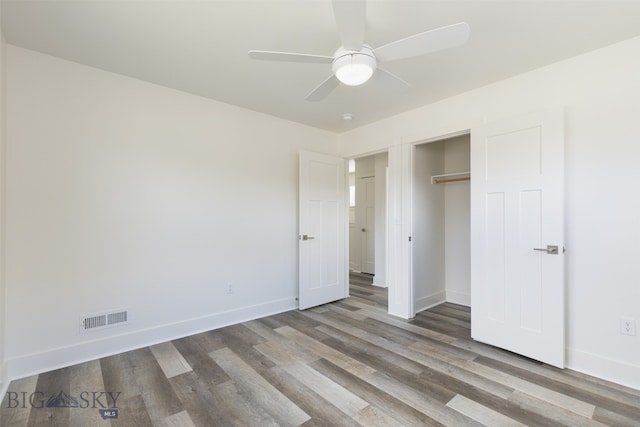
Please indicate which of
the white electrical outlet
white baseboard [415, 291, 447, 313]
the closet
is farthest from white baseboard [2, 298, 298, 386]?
the white electrical outlet

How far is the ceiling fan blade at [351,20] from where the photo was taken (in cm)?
133

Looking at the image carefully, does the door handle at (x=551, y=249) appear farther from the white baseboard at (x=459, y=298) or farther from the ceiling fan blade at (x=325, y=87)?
the ceiling fan blade at (x=325, y=87)

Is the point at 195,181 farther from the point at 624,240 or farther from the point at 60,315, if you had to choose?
the point at 624,240

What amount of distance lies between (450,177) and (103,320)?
4.21m

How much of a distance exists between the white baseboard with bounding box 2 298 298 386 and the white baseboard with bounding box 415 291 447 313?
73.1 inches

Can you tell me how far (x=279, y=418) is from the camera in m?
1.83

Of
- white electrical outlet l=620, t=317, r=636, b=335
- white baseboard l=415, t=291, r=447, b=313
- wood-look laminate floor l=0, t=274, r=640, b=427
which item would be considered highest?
white electrical outlet l=620, t=317, r=636, b=335

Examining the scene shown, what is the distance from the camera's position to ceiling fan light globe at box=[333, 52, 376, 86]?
171 cm

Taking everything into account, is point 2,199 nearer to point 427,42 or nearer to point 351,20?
point 351,20

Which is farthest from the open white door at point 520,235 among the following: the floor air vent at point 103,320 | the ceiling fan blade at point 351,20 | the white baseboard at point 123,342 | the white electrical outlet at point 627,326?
the floor air vent at point 103,320

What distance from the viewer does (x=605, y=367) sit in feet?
7.32

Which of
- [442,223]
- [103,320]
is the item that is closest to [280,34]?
[103,320]

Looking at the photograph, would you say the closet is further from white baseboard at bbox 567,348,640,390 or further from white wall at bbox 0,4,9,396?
white wall at bbox 0,4,9,396

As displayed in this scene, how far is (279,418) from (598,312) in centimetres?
252
